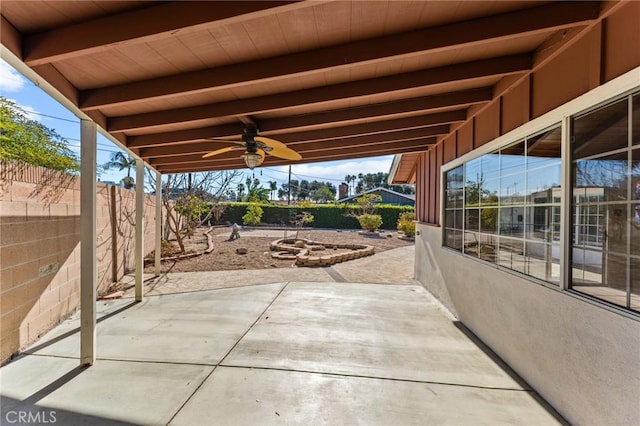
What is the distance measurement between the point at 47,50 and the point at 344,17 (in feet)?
6.74

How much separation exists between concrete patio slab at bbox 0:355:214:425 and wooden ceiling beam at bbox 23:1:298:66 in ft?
8.69

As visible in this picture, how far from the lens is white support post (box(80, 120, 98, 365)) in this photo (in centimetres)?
280

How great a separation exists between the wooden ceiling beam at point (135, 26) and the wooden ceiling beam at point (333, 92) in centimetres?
139

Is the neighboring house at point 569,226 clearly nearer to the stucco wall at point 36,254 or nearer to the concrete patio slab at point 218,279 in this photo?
the concrete patio slab at point 218,279

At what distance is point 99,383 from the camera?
251cm

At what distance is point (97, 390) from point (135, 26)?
2.93 metres

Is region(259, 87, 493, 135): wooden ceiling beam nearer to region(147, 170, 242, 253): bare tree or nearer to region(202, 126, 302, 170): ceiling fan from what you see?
region(202, 126, 302, 170): ceiling fan

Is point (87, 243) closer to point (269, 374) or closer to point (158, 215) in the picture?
point (269, 374)

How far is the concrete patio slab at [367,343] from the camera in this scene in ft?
9.01

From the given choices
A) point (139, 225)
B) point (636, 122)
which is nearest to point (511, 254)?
point (636, 122)

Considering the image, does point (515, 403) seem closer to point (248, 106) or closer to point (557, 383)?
point (557, 383)

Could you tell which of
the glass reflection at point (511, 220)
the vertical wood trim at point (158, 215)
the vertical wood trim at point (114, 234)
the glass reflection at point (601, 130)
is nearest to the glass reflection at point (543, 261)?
the glass reflection at point (511, 220)

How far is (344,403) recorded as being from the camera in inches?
88.9

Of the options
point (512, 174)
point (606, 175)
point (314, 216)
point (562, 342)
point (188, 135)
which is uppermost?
point (188, 135)
